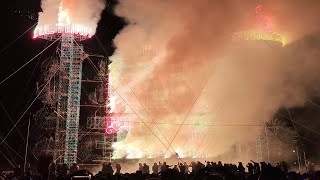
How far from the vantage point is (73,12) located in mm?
23656

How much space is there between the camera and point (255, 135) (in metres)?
27.6

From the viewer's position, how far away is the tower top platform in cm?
2294

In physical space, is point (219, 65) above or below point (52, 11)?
below

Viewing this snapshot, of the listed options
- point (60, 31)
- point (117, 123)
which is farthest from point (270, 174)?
point (117, 123)

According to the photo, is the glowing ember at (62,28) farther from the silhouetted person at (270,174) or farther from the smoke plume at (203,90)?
the silhouetted person at (270,174)

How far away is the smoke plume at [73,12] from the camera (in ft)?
77.0

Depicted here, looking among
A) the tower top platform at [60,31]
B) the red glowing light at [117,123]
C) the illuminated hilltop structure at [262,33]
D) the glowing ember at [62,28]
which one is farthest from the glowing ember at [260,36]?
the glowing ember at [62,28]

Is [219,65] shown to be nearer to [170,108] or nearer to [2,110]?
[170,108]

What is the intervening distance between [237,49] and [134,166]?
12.0 meters

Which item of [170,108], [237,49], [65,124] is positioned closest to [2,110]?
[65,124]

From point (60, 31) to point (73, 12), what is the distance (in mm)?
1667

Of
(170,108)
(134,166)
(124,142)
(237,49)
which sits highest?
(237,49)

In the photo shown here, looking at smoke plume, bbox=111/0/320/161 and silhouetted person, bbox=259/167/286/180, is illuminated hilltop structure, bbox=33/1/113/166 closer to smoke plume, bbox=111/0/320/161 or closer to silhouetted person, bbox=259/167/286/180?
smoke plume, bbox=111/0/320/161

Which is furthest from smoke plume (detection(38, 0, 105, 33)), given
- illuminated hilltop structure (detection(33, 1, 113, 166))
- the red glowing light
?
the red glowing light
